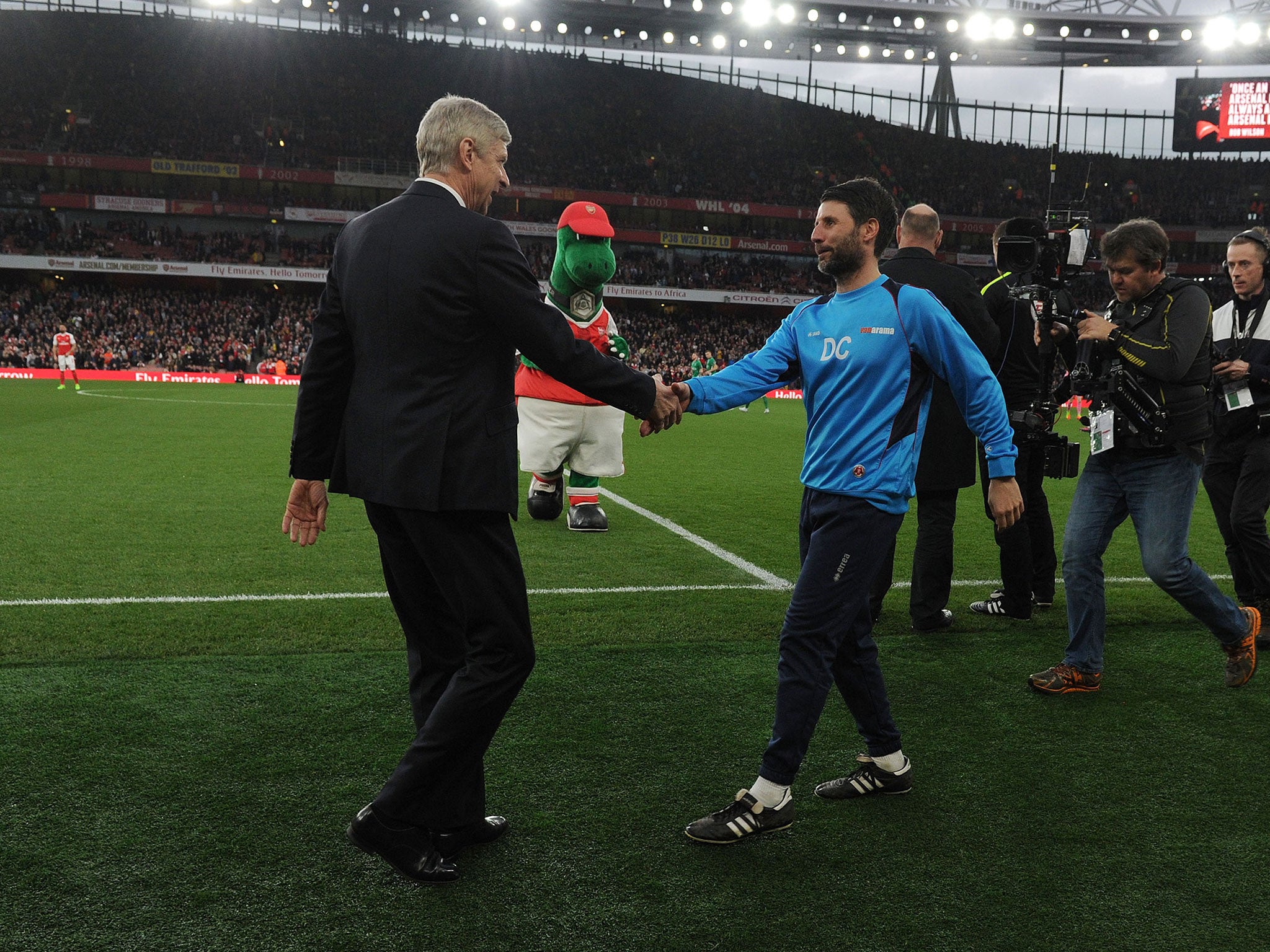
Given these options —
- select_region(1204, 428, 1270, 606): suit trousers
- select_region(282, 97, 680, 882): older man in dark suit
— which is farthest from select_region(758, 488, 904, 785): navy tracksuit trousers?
select_region(1204, 428, 1270, 606): suit trousers

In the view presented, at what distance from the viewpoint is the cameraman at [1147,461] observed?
13.8 ft

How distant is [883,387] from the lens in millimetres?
3160

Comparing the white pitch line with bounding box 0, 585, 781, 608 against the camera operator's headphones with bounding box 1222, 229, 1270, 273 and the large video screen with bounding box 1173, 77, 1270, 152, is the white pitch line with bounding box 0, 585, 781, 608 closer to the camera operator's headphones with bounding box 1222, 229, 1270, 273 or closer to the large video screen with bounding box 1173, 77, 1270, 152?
the camera operator's headphones with bounding box 1222, 229, 1270, 273

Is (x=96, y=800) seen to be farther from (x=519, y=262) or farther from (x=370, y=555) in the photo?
(x=370, y=555)

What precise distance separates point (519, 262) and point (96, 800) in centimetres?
223

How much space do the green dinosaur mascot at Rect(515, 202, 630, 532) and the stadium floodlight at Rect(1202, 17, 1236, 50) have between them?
47.3m

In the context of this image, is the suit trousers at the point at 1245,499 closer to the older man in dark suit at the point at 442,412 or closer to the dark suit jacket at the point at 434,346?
the older man in dark suit at the point at 442,412

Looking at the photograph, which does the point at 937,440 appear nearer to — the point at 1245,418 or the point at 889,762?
the point at 1245,418

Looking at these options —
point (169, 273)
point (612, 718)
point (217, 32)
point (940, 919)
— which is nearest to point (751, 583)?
point (612, 718)

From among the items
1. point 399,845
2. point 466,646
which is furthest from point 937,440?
point 399,845

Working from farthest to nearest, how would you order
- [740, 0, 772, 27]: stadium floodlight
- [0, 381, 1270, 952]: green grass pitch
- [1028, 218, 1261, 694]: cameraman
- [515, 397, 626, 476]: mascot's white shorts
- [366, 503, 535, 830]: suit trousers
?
[740, 0, 772, 27]: stadium floodlight → [515, 397, 626, 476]: mascot's white shorts → [1028, 218, 1261, 694]: cameraman → [366, 503, 535, 830]: suit trousers → [0, 381, 1270, 952]: green grass pitch

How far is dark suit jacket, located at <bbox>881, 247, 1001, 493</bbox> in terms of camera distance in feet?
16.4

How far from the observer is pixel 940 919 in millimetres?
2639

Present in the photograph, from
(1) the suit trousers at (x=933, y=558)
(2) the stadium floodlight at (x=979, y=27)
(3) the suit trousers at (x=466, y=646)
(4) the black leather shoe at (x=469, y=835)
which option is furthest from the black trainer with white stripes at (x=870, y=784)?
(2) the stadium floodlight at (x=979, y=27)
